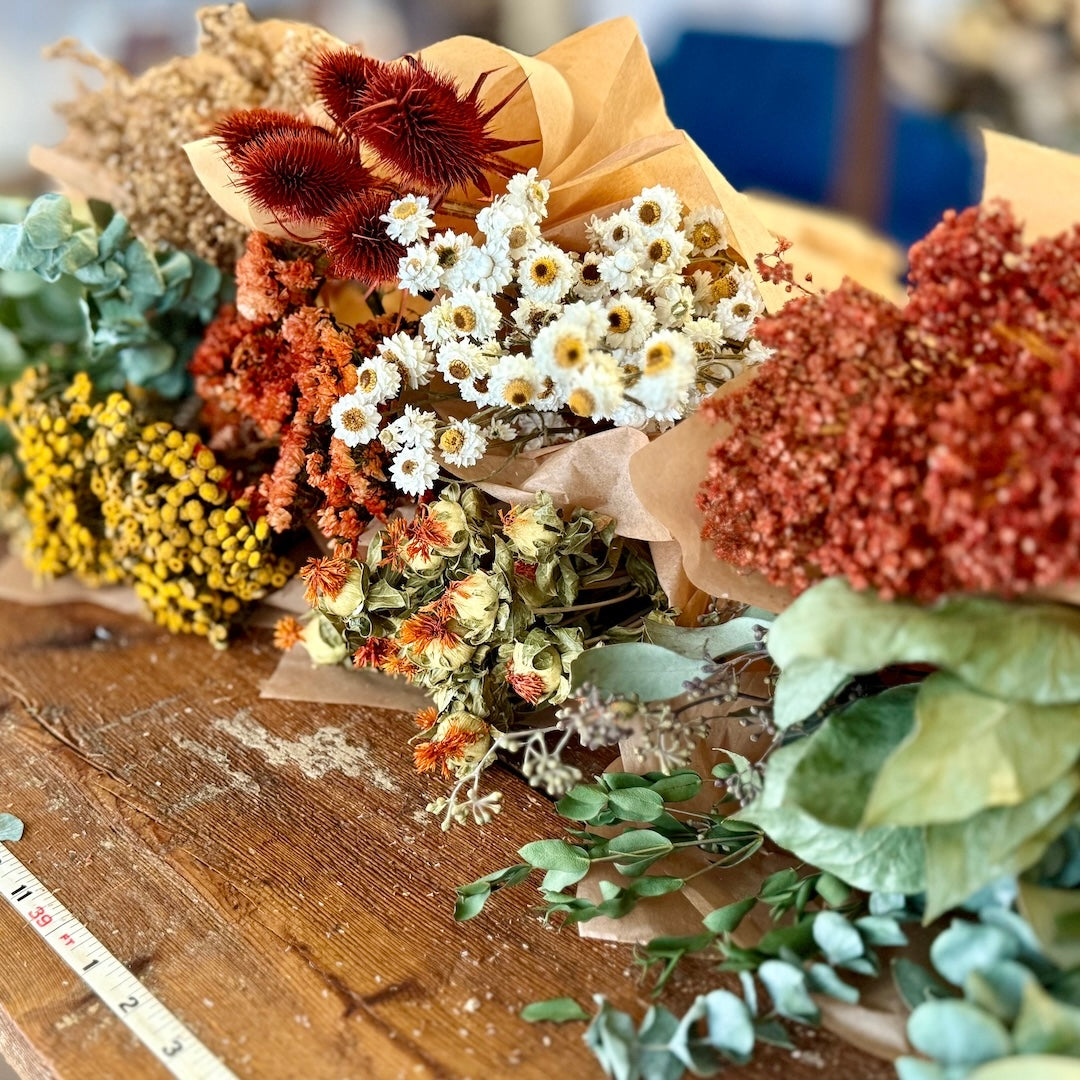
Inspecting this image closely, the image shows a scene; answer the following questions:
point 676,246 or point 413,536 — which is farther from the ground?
point 676,246

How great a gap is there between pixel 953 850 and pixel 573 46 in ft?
2.42

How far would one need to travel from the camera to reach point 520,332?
783 millimetres

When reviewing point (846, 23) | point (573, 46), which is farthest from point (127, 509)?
point (846, 23)

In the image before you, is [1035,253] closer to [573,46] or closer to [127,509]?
[573,46]

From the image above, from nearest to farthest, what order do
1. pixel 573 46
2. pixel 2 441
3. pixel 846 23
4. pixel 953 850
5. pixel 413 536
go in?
pixel 953 850 → pixel 413 536 → pixel 573 46 → pixel 2 441 → pixel 846 23

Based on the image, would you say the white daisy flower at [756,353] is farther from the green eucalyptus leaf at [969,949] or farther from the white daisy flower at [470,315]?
the green eucalyptus leaf at [969,949]

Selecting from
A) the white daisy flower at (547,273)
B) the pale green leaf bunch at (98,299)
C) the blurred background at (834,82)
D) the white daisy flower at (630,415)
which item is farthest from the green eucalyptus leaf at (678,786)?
the blurred background at (834,82)

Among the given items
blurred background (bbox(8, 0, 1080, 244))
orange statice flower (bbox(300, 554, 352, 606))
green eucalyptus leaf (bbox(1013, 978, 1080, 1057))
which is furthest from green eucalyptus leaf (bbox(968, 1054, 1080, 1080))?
blurred background (bbox(8, 0, 1080, 244))

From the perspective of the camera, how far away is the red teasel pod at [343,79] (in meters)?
0.79

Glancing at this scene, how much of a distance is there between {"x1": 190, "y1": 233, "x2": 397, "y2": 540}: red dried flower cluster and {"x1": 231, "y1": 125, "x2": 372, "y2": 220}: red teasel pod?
0.09 metres

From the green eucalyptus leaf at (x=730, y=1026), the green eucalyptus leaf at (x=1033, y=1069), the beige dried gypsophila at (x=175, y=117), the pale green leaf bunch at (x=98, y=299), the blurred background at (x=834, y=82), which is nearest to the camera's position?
the green eucalyptus leaf at (x=1033, y=1069)

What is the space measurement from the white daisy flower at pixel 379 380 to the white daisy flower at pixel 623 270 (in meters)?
0.17

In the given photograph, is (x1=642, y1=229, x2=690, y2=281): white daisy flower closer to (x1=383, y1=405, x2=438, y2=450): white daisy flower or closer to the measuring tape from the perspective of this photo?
(x1=383, y1=405, x2=438, y2=450): white daisy flower

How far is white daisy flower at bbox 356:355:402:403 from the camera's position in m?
0.77
